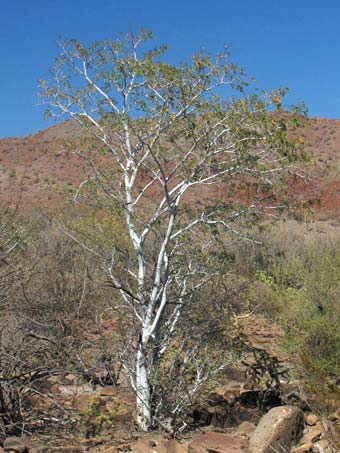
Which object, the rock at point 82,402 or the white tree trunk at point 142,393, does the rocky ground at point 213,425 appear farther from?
the white tree trunk at point 142,393

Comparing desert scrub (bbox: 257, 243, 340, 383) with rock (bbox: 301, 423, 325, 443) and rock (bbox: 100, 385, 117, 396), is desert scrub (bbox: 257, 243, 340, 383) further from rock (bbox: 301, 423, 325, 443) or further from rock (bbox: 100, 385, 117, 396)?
rock (bbox: 100, 385, 117, 396)

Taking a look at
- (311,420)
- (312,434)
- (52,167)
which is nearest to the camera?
(312,434)

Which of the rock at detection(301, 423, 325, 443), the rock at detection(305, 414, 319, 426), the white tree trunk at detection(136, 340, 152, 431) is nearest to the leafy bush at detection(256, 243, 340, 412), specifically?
the rock at detection(305, 414, 319, 426)

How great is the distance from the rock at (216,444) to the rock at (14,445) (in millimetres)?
1601

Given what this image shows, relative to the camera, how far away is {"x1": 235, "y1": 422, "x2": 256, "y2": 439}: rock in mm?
7452

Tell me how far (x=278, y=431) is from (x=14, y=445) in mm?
2586

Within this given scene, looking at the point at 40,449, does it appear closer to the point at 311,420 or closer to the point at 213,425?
the point at 213,425

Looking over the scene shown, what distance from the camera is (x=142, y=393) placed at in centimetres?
748

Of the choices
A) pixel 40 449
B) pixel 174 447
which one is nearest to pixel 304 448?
pixel 174 447

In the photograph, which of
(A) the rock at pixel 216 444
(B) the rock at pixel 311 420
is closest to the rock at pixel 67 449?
(A) the rock at pixel 216 444

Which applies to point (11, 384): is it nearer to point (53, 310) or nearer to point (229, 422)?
point (229, 422)

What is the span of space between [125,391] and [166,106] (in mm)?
3649

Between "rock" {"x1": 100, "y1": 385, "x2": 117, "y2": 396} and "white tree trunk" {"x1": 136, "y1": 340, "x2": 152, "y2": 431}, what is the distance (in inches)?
57.8

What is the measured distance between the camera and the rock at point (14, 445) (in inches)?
240
